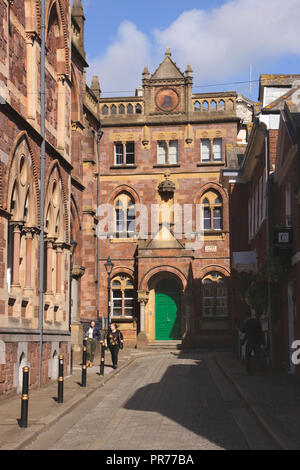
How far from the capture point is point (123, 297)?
40.4 m

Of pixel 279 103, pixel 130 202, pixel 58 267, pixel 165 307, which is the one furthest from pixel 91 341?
pixel 130 202

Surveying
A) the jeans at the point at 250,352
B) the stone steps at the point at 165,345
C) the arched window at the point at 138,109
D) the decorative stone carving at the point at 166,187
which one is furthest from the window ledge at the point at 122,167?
the jeans at the point at 250,352

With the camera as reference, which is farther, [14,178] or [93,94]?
[93,94]

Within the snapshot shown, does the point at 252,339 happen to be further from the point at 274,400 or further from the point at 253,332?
the point at 274,400

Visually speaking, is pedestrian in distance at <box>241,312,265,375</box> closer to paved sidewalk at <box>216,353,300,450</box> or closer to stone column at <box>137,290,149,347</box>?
paved sidewalk at <box>216,353,300,450</box>

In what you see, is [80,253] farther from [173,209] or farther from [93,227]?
[173,209]

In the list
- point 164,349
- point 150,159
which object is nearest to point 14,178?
point 164,349

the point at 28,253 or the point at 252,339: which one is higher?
the point at 28,253

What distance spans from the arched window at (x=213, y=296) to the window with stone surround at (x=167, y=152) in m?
6.69

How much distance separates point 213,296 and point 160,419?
27429 mm

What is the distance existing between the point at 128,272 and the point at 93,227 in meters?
5.17

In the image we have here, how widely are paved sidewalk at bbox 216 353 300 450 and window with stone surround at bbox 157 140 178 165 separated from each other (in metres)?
19.2

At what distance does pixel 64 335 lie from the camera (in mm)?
22078
